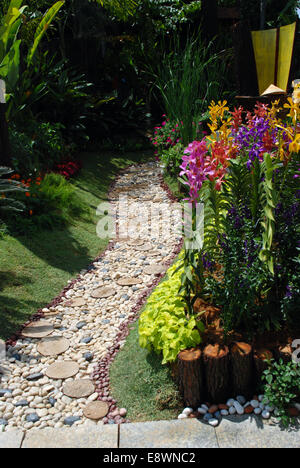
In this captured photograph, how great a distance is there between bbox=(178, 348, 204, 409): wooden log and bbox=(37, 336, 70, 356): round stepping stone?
1.10 metres

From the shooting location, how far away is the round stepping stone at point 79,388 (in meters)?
2.82

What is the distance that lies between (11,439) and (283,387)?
1.49 metres

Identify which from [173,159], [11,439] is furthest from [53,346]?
[173,159]

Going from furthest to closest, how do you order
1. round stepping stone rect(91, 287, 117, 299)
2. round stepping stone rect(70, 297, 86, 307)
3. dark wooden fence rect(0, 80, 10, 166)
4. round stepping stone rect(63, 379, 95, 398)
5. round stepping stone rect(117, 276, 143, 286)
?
dark wooden fence rect(0, 80, 10, 166) → round stepping stone rect(117, 276, 143, 286) → round stepping stone rect(91, 287, 117, 299) → round stepping stone rect(70, 297, 86, 307) → round stepping stone rect(63, 379, 95, 398)

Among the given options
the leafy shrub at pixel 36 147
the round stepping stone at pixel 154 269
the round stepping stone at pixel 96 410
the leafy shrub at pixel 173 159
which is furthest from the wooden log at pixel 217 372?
the leafy shrub at pixel 173 159

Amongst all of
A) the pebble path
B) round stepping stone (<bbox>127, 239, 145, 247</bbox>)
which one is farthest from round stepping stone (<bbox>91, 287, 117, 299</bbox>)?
round stepping stone (<bbox>127, 239, 145, 247</bbox>)

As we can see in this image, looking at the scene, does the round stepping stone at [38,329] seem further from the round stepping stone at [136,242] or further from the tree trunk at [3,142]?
the tree trunk at [3,142]

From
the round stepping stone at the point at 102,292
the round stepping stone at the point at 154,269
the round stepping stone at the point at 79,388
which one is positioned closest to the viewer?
the round stepping stone at the point at 79,388

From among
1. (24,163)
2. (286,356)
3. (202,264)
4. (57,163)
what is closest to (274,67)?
(57,163)

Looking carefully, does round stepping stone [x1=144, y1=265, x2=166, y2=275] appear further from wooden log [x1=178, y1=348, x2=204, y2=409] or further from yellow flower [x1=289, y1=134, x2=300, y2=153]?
yellow flower [x1=289, y1=134, x2=300, y2=153]

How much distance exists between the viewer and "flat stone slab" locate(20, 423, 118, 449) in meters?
2.28

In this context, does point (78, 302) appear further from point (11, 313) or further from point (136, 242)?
point (136, 242)

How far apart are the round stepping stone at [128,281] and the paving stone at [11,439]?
1997mm

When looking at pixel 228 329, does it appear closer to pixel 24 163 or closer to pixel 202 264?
pixel 202 264
